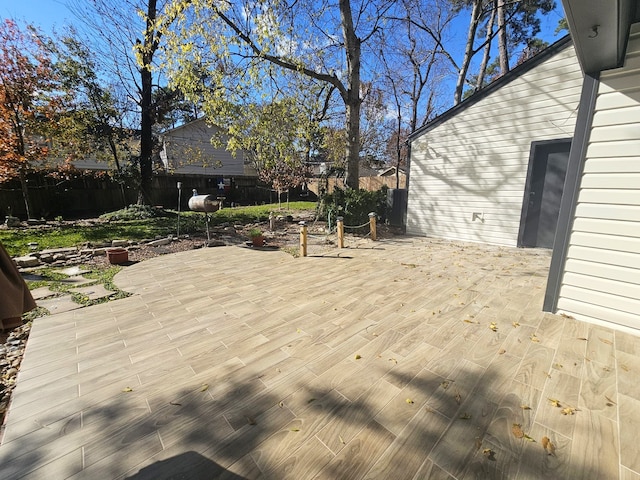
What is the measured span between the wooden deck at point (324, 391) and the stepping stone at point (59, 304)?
21cm

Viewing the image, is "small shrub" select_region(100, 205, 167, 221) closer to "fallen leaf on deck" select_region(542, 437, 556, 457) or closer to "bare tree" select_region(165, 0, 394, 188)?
"bare tree" select_region(165, 0, 394, 188)

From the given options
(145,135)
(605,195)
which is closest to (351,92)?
(605,195)

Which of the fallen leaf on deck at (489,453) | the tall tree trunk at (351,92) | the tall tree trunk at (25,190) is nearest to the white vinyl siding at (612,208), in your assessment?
the fallen leaf on deck at (489,453)

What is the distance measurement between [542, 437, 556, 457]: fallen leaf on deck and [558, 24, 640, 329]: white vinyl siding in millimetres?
2288

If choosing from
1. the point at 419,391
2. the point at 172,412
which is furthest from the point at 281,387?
the point at 419,391

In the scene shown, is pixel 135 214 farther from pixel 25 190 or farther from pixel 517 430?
pixel 517 430

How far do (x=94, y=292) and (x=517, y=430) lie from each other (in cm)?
524

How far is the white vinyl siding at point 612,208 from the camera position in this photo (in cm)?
267

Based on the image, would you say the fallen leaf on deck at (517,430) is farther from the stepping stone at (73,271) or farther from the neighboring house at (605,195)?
the stepping stone at (73,271)

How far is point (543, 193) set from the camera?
6.26 meters

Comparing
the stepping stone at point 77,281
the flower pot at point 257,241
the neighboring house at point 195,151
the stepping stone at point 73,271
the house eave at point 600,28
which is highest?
the neighboring house at point 195,151

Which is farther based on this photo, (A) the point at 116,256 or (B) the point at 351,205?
(B) the point at 351,205

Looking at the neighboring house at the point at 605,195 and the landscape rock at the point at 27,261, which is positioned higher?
the neighboring house at the point at 605,195

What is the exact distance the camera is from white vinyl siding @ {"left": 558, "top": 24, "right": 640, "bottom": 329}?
2670mm
